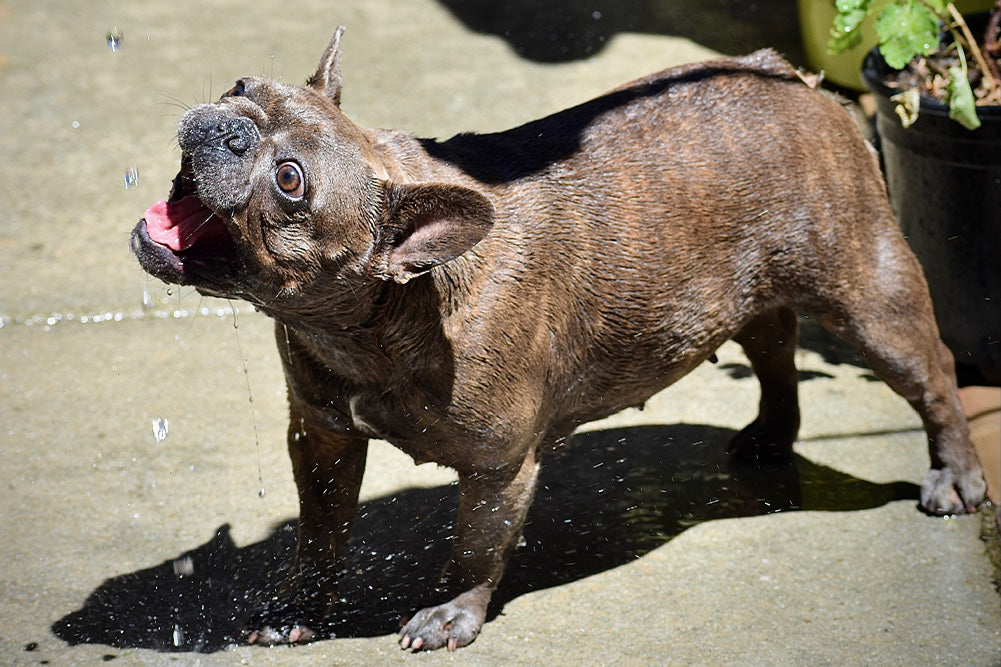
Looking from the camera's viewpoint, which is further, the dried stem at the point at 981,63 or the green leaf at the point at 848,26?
the dried stem at the point at 981,63

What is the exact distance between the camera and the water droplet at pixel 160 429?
4.94 m

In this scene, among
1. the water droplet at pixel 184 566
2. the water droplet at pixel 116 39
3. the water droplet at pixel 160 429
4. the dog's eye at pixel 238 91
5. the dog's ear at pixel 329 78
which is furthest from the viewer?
the water droplet at pixel 116 39

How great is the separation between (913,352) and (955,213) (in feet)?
3.63

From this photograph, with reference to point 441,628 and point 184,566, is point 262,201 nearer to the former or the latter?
point 441,628

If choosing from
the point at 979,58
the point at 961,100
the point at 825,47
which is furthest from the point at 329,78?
the point at 825,47

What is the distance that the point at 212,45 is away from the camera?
25.7 feet

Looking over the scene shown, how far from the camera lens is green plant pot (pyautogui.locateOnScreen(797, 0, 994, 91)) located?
7156 mm

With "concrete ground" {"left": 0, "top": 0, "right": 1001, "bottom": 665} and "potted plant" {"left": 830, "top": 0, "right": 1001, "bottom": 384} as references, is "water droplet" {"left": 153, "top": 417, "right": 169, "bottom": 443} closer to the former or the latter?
"concrete ground" {"left": 0, "top": 0, "right": 1001, "bottom": 665}

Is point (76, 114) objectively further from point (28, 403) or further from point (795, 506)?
point (795, 506)

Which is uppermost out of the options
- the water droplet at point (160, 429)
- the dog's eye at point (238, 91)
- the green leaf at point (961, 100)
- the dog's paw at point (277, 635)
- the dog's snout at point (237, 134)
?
the dog's eye at point (238, 91)

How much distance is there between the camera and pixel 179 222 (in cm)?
313

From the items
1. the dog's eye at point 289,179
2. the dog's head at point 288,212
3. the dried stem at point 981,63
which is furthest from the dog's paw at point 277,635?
the dried stem at point 981,63

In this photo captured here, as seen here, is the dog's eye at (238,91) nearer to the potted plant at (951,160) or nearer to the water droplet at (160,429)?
the water droplet at (160,429)

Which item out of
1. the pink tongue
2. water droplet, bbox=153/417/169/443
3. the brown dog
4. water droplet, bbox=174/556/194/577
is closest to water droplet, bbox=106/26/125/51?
water droplet, bbox=153/417/169/443
